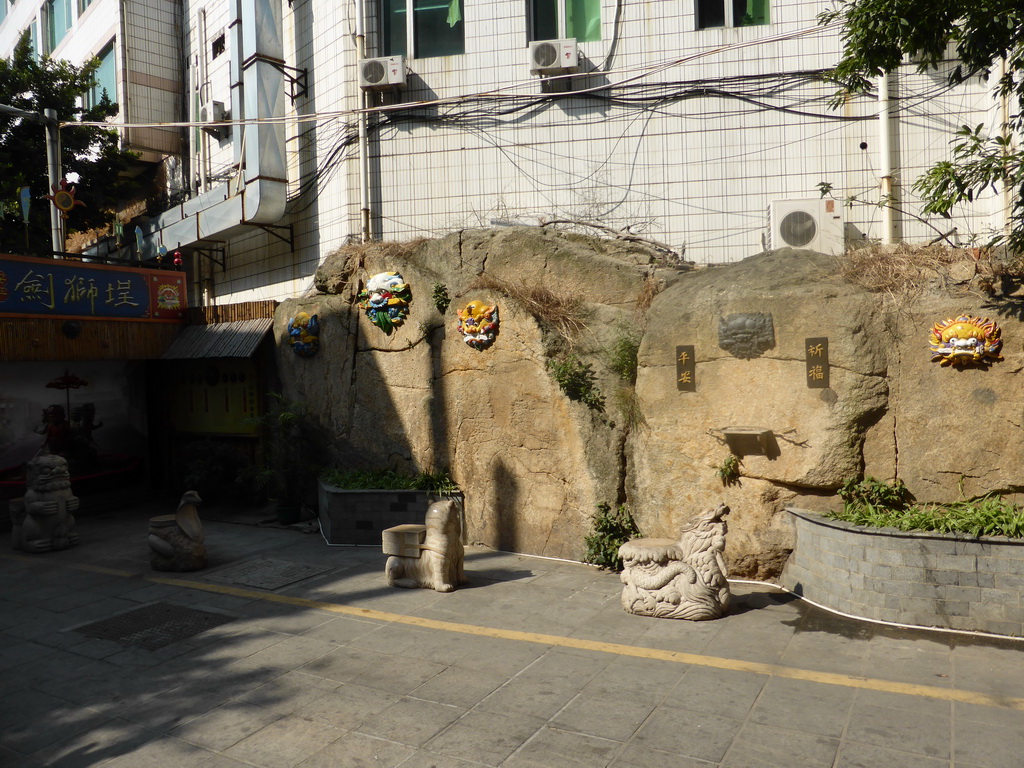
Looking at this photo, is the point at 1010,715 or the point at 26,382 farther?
the point at 26,382

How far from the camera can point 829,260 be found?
29.0 ft

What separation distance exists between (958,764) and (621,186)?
911 centimetres

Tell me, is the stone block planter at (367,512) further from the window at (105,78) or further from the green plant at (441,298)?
the window at (105,78)

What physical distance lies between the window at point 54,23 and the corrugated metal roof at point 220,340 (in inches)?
519

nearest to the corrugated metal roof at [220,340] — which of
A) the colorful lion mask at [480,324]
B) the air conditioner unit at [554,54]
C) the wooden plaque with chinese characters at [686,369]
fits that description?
the colorful lion mask at [480,324]

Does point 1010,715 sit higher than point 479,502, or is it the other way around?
point 479,502

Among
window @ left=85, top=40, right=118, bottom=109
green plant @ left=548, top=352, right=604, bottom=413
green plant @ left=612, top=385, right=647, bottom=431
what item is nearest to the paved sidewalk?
green plant @ left=612, top=385, right=647, bottom=431

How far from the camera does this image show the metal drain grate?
25.1 ft

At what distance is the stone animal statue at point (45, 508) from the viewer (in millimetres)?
11266

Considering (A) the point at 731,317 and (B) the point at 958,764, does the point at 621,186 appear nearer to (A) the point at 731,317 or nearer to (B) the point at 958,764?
(A) the point at 731,317

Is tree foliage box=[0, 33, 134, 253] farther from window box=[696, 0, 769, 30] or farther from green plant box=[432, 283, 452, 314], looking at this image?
window box=[696, 0, 769, 30]

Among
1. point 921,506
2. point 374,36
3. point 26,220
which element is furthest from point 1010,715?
point 26,220

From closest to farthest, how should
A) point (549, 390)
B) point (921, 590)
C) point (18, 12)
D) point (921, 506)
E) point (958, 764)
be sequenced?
point (958, 764) < point (921, 590) < point (921, 506) < point (549, 390) < point (18, 12)

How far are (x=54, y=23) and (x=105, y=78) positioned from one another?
213 inches
